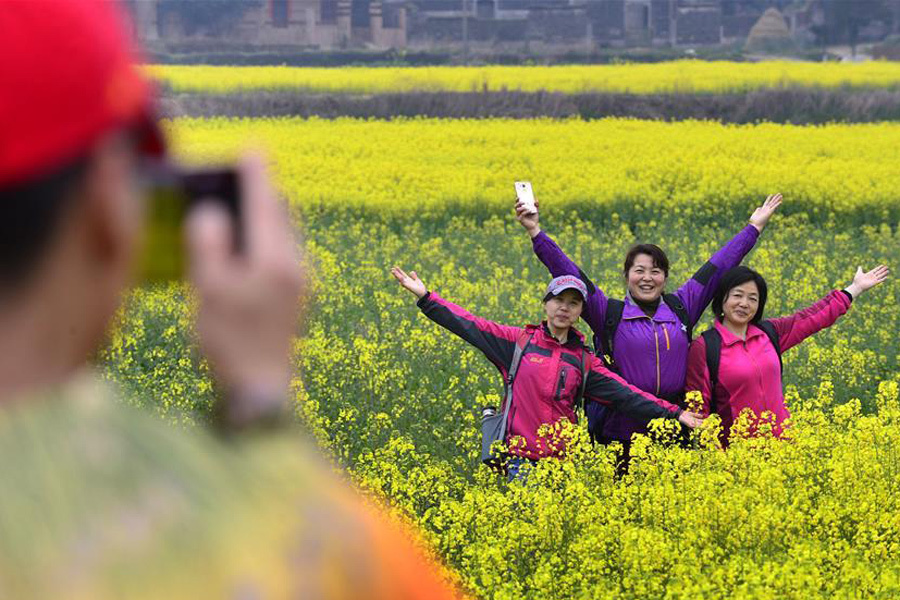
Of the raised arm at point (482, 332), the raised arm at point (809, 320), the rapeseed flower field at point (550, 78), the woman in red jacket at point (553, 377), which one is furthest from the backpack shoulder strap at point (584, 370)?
the rapeseed flower field at point (550, 78)

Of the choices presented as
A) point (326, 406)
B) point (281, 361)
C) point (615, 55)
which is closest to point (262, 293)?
point (281, 361)

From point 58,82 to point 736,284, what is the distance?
5253 millimetres

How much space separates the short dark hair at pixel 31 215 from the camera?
594 millimetres

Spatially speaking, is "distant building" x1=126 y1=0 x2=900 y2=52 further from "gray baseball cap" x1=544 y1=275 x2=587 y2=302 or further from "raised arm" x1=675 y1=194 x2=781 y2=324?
"gray baseball cap" x1=544 y1=275 x2=587 y2=302

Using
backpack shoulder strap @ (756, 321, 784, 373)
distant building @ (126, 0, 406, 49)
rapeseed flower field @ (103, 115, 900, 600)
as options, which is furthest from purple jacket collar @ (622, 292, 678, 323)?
distant building @ (126, 0, 406, 49)

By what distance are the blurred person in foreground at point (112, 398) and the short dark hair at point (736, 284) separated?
5118 millimetres

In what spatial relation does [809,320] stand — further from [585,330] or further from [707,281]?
[585,330]

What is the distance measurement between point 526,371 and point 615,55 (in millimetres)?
40319

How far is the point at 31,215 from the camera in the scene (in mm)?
602

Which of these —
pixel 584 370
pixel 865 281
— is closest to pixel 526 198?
pixel 584 370

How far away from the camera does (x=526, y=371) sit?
5.52 metres

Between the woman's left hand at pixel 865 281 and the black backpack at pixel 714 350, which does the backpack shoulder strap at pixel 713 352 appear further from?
the woman's left hand at pixel 865 281

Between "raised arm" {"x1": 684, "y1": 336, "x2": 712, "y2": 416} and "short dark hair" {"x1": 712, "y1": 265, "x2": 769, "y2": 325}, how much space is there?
161 millimetres

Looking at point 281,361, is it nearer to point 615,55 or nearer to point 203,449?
point 203,449
